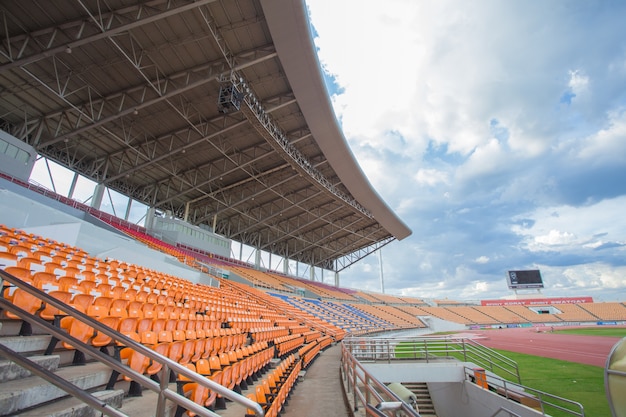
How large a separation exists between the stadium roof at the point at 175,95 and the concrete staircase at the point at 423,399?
1260 cm

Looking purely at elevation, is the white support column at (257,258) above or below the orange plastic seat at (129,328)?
above

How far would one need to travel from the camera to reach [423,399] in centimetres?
1034

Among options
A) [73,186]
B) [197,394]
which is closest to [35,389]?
[197,394]

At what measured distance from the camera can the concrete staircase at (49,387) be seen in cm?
207

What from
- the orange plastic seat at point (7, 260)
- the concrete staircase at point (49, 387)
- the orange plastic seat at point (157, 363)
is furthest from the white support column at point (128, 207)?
the concrete staircase at point (49, 387)

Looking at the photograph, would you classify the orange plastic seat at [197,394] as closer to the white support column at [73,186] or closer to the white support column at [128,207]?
the white support column at [73,186]

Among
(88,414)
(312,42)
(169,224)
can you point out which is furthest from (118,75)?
(88,414)

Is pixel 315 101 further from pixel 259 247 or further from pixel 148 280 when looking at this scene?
pixel 259 247

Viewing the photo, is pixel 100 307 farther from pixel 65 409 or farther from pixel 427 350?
pixel 427 350

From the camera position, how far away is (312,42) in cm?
1320

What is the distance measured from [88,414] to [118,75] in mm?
15870

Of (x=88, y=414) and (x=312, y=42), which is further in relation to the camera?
(x=312, y=42)

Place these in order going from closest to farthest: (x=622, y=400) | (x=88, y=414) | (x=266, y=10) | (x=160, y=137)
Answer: (x=622, y=400) → (x=88, y=414) → (x=266, y=10) → (x=160, y=137)

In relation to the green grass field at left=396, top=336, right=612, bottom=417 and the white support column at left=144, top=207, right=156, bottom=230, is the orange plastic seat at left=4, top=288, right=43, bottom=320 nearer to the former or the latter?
the green grass field at left=396, top=336, right=612, bottom=417
